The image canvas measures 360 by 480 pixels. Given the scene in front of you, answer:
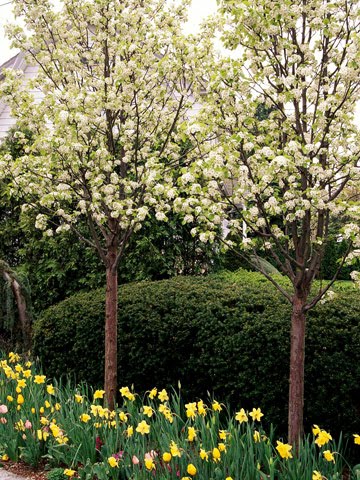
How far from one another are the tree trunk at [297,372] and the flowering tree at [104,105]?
3.70 feet

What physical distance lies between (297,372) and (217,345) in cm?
99

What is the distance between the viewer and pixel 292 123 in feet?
11.0

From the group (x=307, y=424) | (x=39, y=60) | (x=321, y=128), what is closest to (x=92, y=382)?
(x=307, y=424)

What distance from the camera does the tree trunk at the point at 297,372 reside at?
3.53 meters

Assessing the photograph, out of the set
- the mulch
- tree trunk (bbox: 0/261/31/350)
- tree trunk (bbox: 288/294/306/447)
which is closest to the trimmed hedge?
tree trunk (bbox: 288/294/306/447)

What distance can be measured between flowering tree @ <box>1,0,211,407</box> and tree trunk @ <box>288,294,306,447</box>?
1.13m

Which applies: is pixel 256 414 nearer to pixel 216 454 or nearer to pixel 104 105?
pixel 216 454

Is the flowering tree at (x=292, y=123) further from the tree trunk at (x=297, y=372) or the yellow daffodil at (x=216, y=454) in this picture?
the yellow daffodil at (x=216, y=454)

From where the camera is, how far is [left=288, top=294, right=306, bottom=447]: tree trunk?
3.53 m

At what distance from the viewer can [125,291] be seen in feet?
18.0

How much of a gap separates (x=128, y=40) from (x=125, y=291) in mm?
2365

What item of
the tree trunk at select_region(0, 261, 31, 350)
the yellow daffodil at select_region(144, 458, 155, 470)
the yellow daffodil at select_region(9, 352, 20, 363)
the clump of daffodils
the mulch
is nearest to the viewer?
the yellow daffodil at select_region(144, 458, 155, 470)

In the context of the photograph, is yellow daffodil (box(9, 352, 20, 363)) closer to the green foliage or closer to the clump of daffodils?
the clump of daffodils

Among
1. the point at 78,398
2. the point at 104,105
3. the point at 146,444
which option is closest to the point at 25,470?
the point at 78,398
